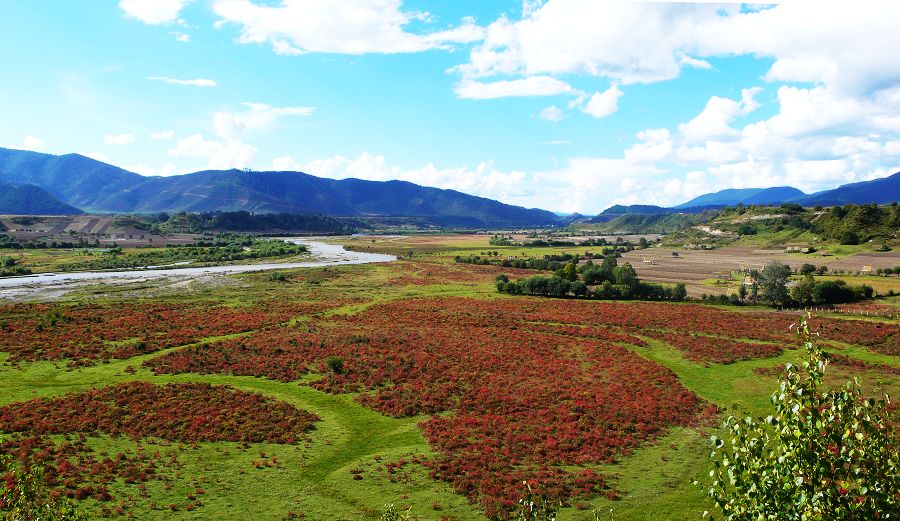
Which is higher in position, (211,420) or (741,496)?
(741,496)

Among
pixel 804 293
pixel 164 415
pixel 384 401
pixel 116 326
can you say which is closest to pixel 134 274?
pixel 116 326

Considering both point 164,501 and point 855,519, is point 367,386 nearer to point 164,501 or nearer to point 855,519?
point 164,501

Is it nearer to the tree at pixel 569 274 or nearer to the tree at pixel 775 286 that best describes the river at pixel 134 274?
the tree at pixel 569 274

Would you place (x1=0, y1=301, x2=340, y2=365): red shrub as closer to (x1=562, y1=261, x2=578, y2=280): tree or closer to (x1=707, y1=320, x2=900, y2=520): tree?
(x1=562, y1=261, x2=578, y2=280): tree

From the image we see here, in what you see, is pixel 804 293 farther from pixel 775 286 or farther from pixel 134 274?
pixel 134 274

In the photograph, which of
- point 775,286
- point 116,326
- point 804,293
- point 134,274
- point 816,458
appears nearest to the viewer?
point 816,458

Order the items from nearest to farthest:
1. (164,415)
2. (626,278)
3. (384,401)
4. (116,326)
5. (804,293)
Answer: (164,415), (384,401), (116,326), (804,293), (626,278)

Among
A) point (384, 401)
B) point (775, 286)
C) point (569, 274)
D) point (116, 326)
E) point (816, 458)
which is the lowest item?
point (384, 401)

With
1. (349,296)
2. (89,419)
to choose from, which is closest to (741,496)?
(89,419)
